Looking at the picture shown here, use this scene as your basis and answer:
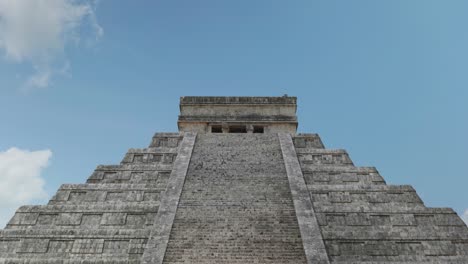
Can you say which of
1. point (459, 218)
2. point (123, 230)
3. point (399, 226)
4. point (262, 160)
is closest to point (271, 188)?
point (262, 160)

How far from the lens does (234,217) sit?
30.8ft

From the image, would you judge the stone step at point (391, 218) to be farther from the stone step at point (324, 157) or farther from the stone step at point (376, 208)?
the stone step at point (324, 157)

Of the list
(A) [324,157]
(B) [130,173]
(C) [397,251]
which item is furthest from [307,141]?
(B) [130,173]

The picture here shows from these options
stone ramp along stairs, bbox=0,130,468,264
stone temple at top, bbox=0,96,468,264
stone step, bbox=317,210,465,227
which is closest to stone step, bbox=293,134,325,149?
stone temple at top, bbox=0,96,468,264

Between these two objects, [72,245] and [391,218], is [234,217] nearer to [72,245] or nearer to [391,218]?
[72,245]

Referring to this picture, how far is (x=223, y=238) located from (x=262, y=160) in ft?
13.8

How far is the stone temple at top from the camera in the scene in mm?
8523

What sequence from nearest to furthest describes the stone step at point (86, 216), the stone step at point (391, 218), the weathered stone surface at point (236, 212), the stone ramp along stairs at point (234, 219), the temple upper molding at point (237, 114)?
the weathered stone surface at point (236, 212)
the stone ramp along stairs at point (234, 219)
the stone step at point (86, 216)
the stone step at point (391, 218)
the temple upper molding at point (237, 114)

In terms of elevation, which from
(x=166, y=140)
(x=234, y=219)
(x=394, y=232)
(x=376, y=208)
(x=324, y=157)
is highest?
(x=166, y=140)

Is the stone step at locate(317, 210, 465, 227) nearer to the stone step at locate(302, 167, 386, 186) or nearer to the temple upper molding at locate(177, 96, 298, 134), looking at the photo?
the stone step at locate(302, 167, 386, 186)

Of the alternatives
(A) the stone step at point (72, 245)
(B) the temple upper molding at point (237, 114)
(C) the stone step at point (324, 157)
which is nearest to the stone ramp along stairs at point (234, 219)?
(A) the stone step at point (72, 245)

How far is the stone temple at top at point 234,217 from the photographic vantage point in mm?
8523

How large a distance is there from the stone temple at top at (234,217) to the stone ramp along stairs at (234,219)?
0.02 m

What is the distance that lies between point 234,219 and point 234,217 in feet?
0.27
